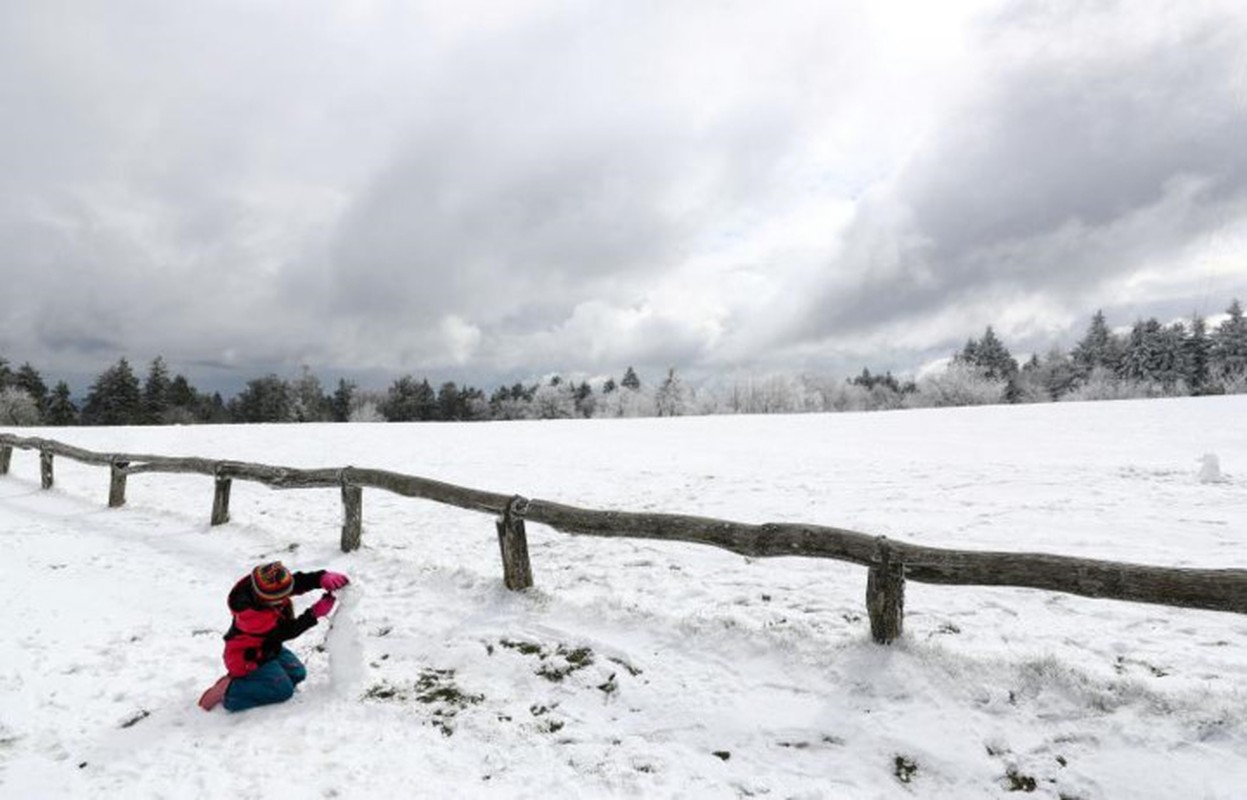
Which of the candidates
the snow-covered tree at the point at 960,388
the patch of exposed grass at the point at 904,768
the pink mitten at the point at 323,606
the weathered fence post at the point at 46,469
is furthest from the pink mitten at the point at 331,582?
the snow-covered tree at the point at 960,388

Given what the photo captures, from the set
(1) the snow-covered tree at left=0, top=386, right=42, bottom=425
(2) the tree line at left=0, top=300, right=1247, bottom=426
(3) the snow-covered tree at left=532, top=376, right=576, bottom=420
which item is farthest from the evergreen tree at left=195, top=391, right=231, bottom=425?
(3) the snow-covered tree at left=532, top=376, right=576, bottom=420

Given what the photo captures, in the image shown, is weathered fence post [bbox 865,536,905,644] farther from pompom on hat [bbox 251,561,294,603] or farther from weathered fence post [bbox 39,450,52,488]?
weathered fence post [bbox 39,450,52,488]

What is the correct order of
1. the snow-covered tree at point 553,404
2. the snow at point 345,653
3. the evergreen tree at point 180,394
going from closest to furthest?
the snow at point 345,653 < the evergreen tree at point 180,394 < the snow-covered tree at point 553,404

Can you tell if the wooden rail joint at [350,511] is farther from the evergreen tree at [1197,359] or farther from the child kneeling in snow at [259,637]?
the evergreen tree at [1197,359]

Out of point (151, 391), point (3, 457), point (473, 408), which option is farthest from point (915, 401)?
point (151, 391)

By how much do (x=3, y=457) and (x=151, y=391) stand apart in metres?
64.6

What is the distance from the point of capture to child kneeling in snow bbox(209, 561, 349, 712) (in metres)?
5.00

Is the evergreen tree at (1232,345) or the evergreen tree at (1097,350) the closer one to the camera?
the evergreen tree at (1232,345)

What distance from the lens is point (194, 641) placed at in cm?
639

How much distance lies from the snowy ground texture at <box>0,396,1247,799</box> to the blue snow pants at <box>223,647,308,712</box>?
0.51ft

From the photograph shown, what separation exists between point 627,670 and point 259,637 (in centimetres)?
298

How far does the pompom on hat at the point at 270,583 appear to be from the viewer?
4.98 meters

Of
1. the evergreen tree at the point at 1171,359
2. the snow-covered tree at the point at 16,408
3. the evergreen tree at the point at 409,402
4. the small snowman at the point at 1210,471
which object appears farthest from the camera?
the evergreen tree at the point at 409,402

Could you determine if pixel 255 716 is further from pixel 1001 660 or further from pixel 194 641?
pixel 1001 660
